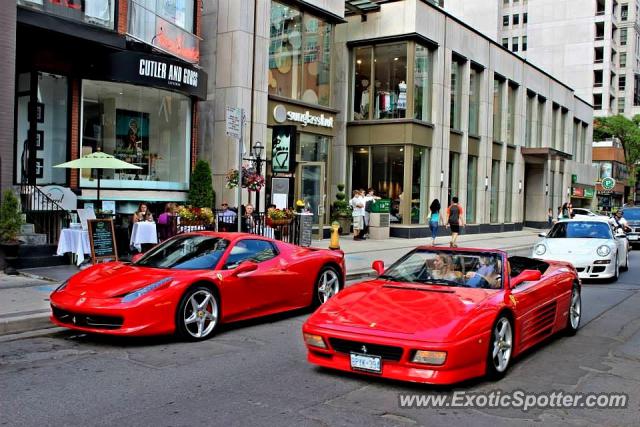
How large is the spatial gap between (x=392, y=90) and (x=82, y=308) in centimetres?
2059

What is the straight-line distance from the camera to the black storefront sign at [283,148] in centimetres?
1809

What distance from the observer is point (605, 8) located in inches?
3238

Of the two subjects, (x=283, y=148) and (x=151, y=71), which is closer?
(x=151, y=71)

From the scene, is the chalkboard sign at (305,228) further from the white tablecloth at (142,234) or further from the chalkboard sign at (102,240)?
the chalkboard sign at (102,240)

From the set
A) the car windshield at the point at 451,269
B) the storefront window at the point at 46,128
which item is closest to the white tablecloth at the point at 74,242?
the storefront window at the point at 46,128

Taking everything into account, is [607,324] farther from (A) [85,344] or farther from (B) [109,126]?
(B) [109,126]

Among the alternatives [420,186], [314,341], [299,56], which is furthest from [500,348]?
[420,186]

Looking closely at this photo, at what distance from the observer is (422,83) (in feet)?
86.9

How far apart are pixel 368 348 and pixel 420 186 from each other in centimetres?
2145

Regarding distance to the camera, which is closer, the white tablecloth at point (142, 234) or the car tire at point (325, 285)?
the car tire at point (325, 285)

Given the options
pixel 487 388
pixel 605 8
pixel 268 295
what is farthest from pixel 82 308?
pixel 605 8

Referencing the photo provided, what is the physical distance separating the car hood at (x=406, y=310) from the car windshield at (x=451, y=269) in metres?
0.19

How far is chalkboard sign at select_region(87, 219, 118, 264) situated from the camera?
498 inches

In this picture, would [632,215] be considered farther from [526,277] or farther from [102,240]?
[526,277]
